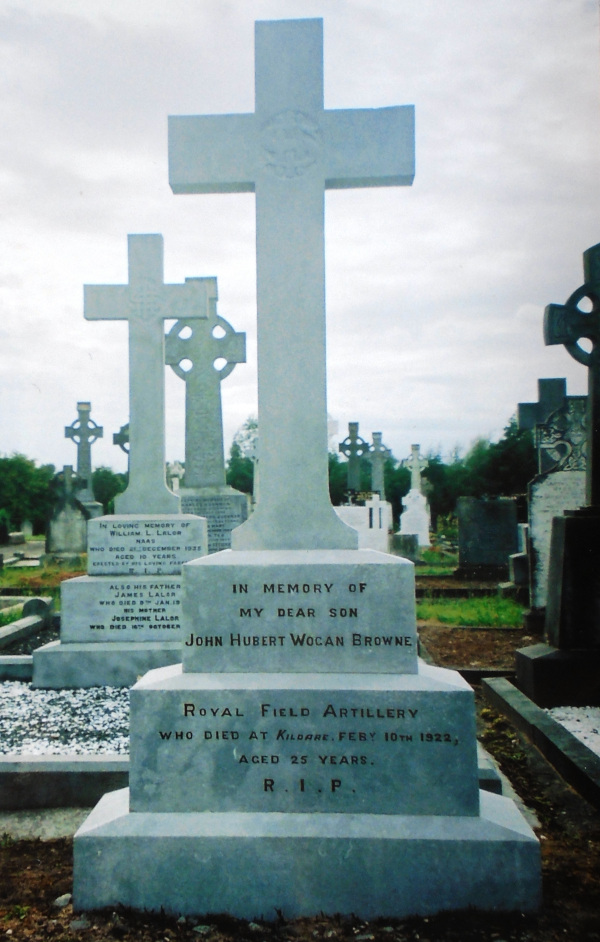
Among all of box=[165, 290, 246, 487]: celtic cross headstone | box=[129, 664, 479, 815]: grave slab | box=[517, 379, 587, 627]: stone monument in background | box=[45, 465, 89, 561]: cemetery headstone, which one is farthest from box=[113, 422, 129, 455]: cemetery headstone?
box=[129, 664, 479, 815]: grave slab

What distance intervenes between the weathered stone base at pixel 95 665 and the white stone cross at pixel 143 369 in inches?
61.9

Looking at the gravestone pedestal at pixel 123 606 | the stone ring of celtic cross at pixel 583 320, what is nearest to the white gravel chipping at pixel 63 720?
the gravestone pedestal at pixel 123 606

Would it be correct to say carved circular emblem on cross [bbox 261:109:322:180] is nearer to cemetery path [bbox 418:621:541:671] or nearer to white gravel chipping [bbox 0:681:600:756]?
white gravel chipping [bbox 0:681:600:756]

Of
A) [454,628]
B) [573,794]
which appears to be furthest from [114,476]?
[573,794]

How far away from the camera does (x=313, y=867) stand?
252cm

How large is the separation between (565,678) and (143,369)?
493 cm

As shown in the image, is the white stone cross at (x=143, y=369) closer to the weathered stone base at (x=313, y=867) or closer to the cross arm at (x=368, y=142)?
the cross arm at (x=368, y=142)

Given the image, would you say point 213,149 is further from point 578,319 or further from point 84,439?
point 84,439

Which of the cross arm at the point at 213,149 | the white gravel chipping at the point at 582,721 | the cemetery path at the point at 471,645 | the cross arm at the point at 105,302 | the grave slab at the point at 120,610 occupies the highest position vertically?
the cross arm at the point at 105,302

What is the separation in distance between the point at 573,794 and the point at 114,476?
131ft

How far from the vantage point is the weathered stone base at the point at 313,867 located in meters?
2.50

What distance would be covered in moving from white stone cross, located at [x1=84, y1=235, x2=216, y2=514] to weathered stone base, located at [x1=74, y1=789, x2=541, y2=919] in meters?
4.78

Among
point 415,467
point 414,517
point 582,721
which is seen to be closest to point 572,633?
point 582,721

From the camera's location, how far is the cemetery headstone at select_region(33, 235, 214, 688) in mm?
6160
